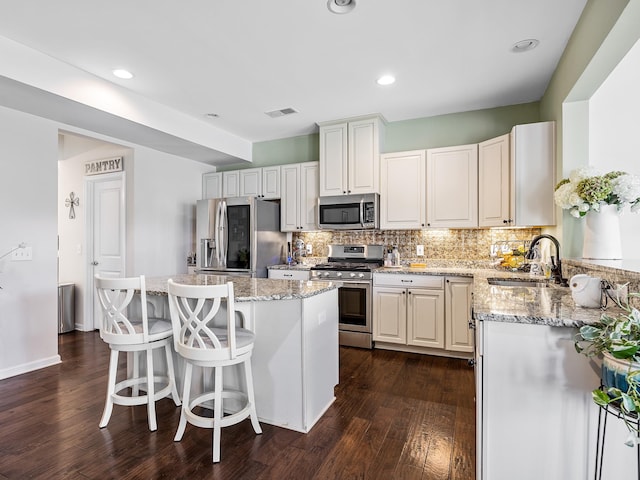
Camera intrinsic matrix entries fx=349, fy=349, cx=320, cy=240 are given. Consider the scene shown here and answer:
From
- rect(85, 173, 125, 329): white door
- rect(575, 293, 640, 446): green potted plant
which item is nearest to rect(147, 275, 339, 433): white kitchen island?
rect(575, 293, 640, 446): green potted plant

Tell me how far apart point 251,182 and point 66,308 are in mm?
2925

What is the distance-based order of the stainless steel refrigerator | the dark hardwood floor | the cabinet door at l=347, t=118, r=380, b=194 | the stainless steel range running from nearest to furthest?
1. the dark hardwood floor
2. the stainless steel range
3. the cabinet door at l=347, t=118, r=380, b=194
4. the stainless steel refrigerator

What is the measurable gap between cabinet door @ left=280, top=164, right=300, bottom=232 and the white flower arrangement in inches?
118

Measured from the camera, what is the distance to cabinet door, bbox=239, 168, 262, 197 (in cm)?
489

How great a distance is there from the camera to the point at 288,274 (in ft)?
14.3

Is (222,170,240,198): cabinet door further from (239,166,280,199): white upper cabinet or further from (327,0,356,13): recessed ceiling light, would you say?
(327,0,356,13): recessed ceiling light

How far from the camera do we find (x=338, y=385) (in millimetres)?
2908

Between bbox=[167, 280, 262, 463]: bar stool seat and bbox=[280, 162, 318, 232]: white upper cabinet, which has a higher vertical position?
bbox=[280, 162, 318, 232]: white upper cabinet

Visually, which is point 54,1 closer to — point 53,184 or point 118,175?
point 53,184

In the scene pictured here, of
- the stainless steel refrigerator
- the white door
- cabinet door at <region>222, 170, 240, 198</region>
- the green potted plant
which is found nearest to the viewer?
the green potted plant

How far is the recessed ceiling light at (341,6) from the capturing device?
2.13 m

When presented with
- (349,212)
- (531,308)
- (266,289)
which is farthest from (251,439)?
(349,212)

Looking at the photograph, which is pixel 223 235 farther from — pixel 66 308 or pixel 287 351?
pixel 287 351

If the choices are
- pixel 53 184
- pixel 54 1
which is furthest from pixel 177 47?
pixel 53 184
